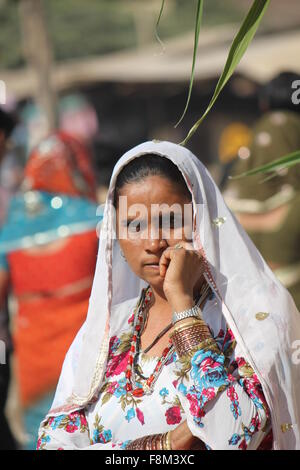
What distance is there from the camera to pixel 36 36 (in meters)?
9.13

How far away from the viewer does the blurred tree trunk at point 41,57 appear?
905 centimetres

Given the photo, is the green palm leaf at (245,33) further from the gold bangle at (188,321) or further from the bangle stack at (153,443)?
the bangle stack at (153,443)

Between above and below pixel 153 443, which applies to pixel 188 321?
above

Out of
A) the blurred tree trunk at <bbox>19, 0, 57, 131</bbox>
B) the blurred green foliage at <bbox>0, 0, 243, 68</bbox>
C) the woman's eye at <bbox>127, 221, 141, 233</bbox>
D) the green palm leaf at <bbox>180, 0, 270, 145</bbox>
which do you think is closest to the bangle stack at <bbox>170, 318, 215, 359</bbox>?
the woman's eye at <bbox>127, 221, 141, 233</bbox>

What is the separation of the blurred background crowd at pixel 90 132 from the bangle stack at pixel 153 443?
92cm

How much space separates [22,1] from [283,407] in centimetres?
788

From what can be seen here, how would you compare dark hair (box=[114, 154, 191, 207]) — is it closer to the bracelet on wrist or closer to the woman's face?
the woman's face

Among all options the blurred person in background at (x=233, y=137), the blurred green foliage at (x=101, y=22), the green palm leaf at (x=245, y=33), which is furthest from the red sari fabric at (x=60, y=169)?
the blurred green foliage at (x=101, y=22)

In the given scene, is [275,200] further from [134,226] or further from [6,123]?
[134,226]

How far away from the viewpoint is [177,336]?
2168 millimetres

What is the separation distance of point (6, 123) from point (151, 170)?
2.95 meters

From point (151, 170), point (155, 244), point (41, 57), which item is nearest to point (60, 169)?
point (151, 170)
